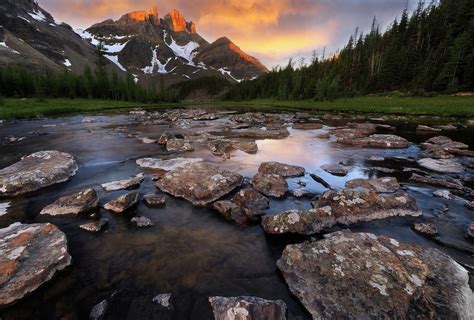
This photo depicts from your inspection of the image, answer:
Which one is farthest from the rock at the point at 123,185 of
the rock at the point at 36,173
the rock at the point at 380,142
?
the rock at the point at 380,142

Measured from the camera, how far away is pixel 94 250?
5.86 meters

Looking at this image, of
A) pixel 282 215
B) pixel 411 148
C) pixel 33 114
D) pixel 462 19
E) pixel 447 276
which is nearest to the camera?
pixel 447 276

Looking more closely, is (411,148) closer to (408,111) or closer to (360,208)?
(360,208)

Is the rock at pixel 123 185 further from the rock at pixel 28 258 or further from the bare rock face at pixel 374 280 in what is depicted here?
the bare rock face at pixel 374 280

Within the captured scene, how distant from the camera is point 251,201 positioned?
8.06m

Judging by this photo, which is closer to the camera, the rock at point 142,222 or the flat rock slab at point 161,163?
the rock at point 142,222

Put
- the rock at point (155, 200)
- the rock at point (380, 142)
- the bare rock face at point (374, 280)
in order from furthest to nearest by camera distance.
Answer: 1. the rock at point (380, 142)
2. the rock at point (155, 200)
3. the bare rock face at point (374, 280)

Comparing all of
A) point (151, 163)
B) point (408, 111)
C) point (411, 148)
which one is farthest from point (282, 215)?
point (408, 111)

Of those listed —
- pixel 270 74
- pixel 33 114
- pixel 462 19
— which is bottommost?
pixel 33 114

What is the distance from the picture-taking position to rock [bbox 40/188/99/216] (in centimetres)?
749

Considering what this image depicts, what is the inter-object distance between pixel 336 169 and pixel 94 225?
10.3m

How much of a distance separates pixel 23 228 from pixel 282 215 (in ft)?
21.8

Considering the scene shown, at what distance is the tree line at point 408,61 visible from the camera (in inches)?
2702

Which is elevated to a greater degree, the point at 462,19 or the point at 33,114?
the point at 462,19
